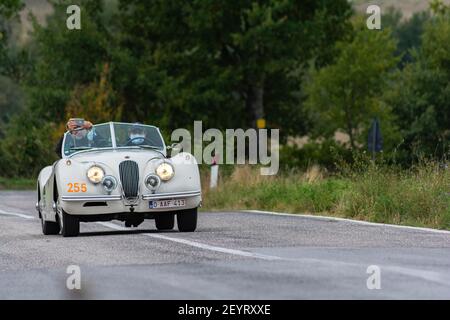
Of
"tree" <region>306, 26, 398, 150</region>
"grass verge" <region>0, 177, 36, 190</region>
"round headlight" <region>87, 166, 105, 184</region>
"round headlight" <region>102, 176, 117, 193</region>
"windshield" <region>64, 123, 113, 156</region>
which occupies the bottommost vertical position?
"grass verge" <region>0, 177, 36, 190</region>

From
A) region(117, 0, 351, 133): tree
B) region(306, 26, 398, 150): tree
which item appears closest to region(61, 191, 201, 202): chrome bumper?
region(117, 0, 351, 133): tree

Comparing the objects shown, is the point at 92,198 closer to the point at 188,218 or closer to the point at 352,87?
the point at 188,218

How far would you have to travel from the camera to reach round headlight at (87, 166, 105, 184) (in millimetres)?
15500

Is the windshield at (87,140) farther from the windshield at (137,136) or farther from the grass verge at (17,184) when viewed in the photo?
the grass verge at (17,184)

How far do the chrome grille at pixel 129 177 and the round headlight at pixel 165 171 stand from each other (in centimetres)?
28

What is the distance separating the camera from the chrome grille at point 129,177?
51.1 ft

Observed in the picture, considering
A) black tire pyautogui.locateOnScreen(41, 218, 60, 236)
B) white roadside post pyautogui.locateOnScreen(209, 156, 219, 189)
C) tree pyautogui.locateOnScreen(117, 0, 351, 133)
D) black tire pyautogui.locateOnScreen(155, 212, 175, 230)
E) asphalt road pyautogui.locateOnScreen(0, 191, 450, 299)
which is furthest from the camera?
tree pyautogui.locateOnScreen(117, 0, 351, 133)

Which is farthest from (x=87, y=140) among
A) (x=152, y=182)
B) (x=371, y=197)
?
(x=371, y=197)

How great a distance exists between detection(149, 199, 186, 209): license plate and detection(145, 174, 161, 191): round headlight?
181 millimetres

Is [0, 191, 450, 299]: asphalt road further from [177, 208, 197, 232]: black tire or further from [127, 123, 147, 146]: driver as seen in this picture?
[127, 123, 147, 146]: driver

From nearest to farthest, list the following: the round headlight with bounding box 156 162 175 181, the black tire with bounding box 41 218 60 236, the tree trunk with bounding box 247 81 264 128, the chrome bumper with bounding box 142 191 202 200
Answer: the chrome bumper with bounding box 142 191 202 200
the round headlight with bounding box 156 162 175 181
the black tire with bounding box 41 218 60 236
the tree trunk with bounding box 247 81 264 128

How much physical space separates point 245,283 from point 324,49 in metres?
48.9
